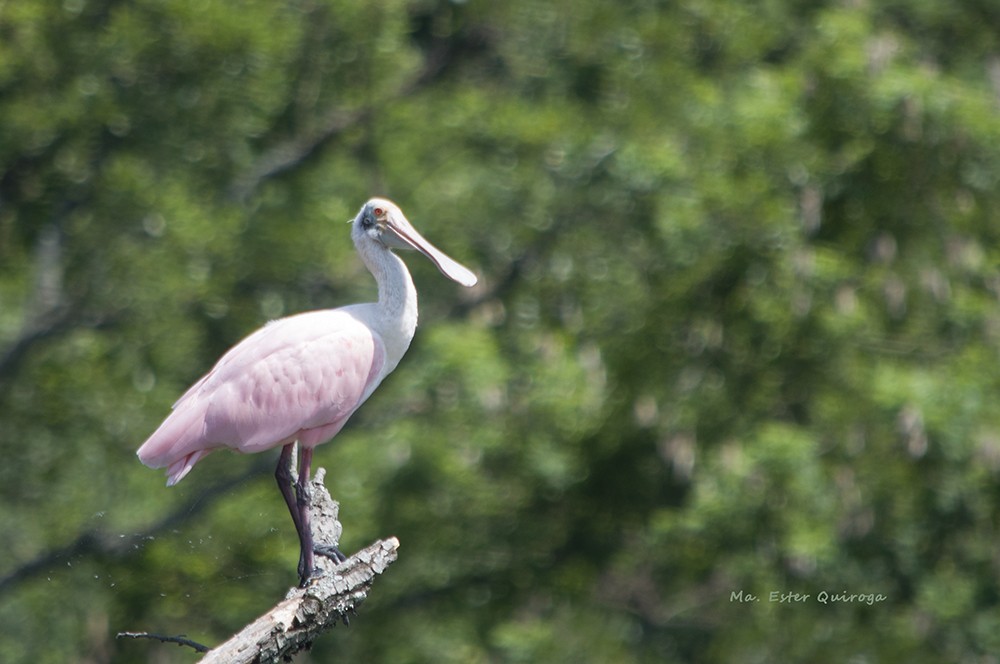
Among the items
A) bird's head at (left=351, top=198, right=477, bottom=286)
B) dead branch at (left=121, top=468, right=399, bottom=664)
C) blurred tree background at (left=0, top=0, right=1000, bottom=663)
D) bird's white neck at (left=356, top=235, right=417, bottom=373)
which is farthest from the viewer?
blurred tree background at (left=0, top=0, right=1000, bottom=663)

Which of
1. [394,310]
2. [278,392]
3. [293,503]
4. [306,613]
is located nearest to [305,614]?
[306,613]

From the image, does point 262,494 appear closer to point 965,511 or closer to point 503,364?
point 503,364

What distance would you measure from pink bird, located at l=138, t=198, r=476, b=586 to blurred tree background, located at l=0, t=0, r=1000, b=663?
16.6ft

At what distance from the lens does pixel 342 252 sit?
13.2m

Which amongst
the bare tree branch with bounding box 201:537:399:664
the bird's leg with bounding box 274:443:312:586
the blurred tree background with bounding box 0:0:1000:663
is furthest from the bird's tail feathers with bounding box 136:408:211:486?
the blurred tree background with bounding box 0:0:1000:663

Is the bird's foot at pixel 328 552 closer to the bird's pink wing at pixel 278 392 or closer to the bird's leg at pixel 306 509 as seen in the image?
the bird's leg at pixel 306 509

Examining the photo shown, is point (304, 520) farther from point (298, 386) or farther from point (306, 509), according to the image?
point (298, 386)

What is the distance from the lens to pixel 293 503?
6602mm

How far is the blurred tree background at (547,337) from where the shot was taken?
11.9 m

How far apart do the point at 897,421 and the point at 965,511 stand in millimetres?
1132

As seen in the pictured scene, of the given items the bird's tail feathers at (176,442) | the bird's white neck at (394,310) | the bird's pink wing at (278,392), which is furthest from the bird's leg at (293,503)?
the bird's white neck at (394,310)

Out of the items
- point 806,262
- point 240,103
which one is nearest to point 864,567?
point 806,262

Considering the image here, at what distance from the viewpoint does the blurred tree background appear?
1193 centimetres

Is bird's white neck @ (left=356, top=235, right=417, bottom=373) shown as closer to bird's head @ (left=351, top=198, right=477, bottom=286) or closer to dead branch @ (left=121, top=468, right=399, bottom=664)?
bird's head @ (left=351, top=198, right=477, bottom=286)
